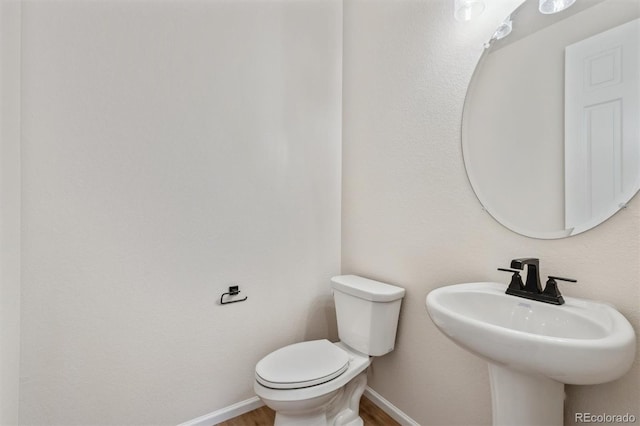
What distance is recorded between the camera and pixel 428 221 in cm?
145

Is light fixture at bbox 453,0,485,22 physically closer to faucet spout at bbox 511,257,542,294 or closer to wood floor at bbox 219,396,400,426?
faucet spout at bbox 511,257,542,294

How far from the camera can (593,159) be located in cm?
96

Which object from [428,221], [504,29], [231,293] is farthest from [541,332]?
[231,293]

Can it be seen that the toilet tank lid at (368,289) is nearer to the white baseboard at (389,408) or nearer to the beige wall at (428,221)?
the beige wall at (428,221)

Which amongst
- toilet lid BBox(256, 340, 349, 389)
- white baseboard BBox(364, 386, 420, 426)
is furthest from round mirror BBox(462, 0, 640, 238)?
Result: white baseboard BBox(364, 386, 420, 426)

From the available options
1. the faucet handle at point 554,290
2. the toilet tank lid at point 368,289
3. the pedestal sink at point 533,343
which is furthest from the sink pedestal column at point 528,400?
the toilet tank lid at point 368,289

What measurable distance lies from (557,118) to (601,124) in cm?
13

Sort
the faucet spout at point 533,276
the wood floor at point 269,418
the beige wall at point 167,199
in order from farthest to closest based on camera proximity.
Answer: the wood floor at point 269,418 → the beige wall at point 167,199 → the faucet spout at point 533,276

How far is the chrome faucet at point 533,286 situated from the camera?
95 centimetres

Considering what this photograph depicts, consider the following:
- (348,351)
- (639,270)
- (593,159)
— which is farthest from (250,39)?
(639,270)

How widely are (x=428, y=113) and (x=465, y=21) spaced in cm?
39

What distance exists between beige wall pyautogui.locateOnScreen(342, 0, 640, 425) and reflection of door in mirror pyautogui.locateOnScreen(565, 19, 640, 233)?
0.07 meters

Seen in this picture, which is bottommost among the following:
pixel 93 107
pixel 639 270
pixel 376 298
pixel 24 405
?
pixel 24 405

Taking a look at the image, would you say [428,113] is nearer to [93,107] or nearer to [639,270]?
[639,270]
